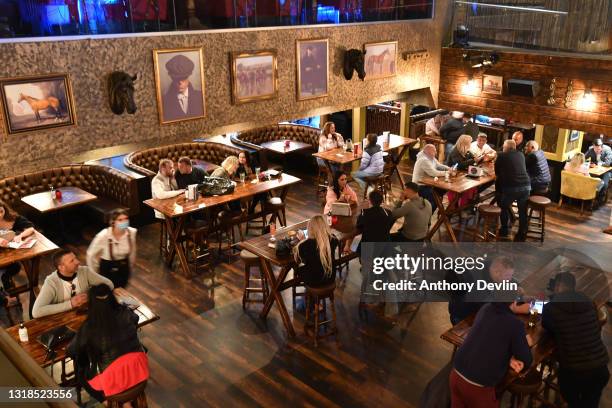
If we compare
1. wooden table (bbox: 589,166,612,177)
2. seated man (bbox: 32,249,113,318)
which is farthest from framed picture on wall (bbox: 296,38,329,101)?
seated man (bbox: 32,249,113,318)

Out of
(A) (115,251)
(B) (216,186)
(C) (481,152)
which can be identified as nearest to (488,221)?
(C) (481,152)

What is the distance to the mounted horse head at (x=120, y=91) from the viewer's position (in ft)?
22.1

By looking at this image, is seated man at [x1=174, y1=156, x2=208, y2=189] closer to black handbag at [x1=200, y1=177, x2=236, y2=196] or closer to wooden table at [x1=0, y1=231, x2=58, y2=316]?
black handbag at [x1=200, y1=177, x2=236, y2=196]

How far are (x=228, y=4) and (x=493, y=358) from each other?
6.06 meters

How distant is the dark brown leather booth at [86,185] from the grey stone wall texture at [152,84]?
1727 millimetres

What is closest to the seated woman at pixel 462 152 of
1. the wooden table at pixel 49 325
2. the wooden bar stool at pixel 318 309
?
the wooden bar stool at pixel 318 309

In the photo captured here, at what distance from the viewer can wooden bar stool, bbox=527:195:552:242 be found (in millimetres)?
8172

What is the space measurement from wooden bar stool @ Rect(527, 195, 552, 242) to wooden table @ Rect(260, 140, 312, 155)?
454 cm

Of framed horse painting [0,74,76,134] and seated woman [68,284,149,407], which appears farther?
framed horse painting [0,74,76,134]

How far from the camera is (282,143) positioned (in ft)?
37.6

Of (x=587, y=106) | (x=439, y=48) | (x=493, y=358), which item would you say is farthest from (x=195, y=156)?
(x=493, y=358)

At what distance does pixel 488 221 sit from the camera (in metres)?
8.27

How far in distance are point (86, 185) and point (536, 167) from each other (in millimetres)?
7284

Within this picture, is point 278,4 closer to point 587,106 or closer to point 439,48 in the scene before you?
point 439,48
